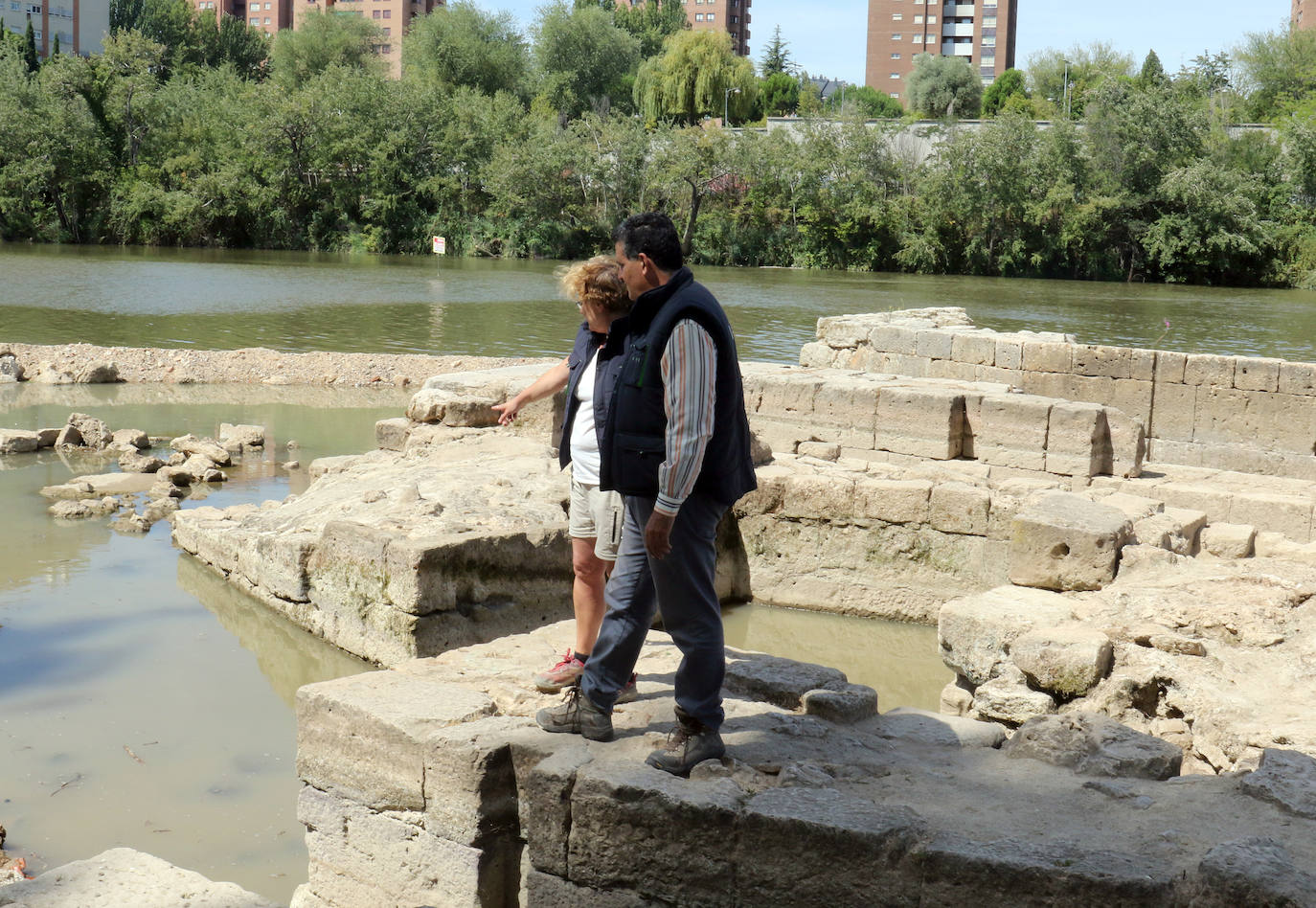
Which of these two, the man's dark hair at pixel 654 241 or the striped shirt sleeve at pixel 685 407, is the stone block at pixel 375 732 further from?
the man's dark hair at pixel 654 241

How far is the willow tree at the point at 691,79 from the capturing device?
6756 centimetres

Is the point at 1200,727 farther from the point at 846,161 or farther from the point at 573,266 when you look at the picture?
the point at 846,161

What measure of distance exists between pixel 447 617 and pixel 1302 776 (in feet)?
14.7

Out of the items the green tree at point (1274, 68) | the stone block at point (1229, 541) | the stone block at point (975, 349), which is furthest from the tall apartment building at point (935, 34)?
the stone block at point (1229, 541)

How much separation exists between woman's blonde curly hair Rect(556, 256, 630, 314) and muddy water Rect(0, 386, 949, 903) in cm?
249

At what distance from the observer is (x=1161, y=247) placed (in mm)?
45469

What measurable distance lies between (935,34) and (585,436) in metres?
110

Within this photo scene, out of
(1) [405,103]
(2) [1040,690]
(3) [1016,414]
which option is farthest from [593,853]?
(1) [405,103]

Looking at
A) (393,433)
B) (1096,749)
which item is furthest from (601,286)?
(393,433)

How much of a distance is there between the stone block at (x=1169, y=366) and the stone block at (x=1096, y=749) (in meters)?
8.46

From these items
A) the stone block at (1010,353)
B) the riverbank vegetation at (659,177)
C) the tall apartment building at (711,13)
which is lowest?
the stone block at (1010,353)

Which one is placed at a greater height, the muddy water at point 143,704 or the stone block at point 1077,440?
the stone block at point 1077,440

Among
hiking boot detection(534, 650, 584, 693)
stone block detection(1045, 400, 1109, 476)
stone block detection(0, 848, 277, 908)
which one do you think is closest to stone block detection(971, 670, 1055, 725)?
hiking boot detection(534, 650, 584, 693)

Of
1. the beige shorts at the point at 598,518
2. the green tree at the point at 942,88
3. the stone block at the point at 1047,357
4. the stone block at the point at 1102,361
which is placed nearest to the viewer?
the beige shorts at the point at 598,518
